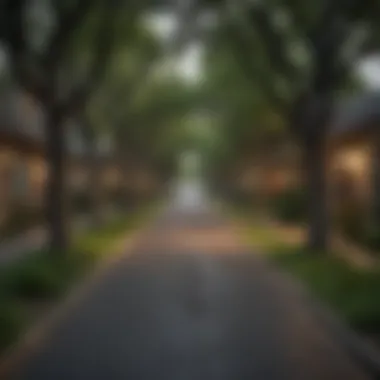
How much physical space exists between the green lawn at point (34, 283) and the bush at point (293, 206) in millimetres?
16738

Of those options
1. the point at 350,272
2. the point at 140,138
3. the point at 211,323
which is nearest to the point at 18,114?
the point at 140,138

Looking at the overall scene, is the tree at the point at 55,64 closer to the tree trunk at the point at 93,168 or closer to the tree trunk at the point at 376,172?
the tree trunk at the point at 376,172

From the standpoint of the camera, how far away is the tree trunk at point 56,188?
71.4 ft

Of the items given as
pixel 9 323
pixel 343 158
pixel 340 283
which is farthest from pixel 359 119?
pixel 9 323

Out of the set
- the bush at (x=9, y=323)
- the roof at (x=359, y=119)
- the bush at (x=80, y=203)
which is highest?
the roof at (x=359, y=119)

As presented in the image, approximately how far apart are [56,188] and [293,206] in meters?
20.2

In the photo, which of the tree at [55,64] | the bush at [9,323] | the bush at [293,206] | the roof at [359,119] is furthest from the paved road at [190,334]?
the bush at [293,206]

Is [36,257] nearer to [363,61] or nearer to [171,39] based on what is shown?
[171,39]

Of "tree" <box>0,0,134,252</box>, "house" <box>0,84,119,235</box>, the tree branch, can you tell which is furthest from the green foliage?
"house" <box>0,84,119,235</box>

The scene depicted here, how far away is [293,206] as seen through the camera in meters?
40.3

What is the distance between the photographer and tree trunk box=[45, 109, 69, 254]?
71.4 feet

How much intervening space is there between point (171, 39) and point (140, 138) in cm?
3371

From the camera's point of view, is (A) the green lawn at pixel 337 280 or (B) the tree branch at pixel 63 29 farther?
(B) the tree branch at pixel 63 29

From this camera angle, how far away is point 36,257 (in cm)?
2005
